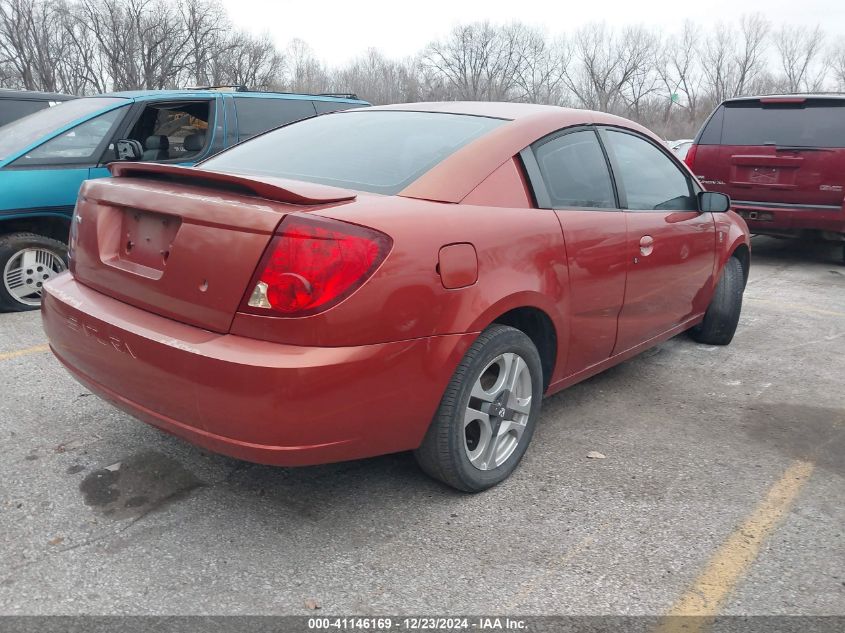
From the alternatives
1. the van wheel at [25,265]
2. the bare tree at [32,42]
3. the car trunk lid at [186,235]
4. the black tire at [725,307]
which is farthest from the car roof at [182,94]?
the bare tree at [32,42]

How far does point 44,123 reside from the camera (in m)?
→ 5.82

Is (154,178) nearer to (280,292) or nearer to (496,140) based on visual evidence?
(280,292)

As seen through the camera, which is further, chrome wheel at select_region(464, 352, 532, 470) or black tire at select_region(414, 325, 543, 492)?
chrome wheel at select_region(464, 352, 532, 470)

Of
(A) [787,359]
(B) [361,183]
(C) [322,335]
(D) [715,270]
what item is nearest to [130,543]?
(C) [322,335]

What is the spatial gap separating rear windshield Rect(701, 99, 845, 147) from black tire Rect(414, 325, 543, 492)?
6.09 m

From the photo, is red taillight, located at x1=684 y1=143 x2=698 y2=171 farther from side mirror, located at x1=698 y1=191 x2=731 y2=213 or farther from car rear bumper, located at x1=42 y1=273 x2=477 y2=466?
car rear bumper, located at x1=42 y1=273 x2=477 y2=466

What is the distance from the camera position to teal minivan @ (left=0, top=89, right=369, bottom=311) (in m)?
5.26

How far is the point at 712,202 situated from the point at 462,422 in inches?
97.4

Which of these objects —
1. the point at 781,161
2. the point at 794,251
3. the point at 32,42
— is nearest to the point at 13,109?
the point at 781,161

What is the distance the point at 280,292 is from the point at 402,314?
40cm

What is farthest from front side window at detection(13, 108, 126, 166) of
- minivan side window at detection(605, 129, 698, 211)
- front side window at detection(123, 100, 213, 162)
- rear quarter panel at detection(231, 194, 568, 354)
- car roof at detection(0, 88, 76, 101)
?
minivan side window at detection(605, 129, 698, 211)

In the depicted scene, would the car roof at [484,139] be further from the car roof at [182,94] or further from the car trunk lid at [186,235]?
the car roof at [182,94]

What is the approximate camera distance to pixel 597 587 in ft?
7.63

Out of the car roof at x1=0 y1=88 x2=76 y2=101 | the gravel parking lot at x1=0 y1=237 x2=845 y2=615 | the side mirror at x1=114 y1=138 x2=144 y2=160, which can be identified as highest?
the car roof at x1=0 y1=88 x2=76 y2=101
